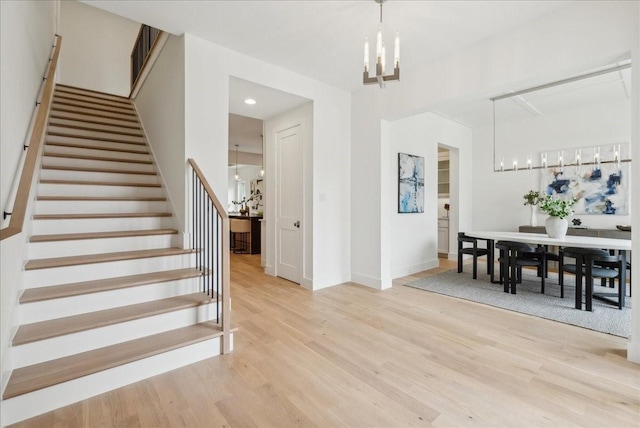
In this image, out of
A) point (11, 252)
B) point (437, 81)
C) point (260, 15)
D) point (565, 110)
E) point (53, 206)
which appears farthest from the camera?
point (565, 110)

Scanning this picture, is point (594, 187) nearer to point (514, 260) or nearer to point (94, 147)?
point (514, 260)

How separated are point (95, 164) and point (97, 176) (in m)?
0.28

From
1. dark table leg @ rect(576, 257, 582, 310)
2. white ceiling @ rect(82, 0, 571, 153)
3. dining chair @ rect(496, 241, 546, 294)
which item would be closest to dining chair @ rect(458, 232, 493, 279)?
dining chair @ rect(496, 241, 546, 294)

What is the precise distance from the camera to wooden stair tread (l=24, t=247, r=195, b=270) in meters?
2.27

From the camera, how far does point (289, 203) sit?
461 centimetres

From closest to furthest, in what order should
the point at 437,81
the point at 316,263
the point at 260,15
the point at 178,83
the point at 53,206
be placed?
the point at 260,15, the point at 53,206, the point at 178,83, the point at 437,81, the point at 316,263

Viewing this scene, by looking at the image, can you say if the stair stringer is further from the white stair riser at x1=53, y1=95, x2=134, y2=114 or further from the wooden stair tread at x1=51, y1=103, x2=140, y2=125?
the white stair riser at x1=53, y1=95, x2=134, y2=114

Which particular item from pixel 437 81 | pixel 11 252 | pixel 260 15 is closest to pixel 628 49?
pixel 437 81

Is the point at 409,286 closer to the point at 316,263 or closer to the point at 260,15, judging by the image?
the point at 316,263

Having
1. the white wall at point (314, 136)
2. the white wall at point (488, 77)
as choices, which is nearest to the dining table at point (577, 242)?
the white wall at point (488, 77)

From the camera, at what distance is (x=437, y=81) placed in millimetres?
3498

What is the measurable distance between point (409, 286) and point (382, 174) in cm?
167

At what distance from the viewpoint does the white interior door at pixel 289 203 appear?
14.5 feet

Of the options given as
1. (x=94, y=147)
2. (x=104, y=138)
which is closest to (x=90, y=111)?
(x=104, y=138)
